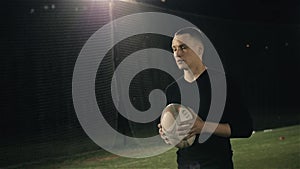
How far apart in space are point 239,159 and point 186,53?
215 inches

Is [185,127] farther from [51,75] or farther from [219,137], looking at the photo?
[51,75]

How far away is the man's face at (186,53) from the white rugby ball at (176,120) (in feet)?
0.88

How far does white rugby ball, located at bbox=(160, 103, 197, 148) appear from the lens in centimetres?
250

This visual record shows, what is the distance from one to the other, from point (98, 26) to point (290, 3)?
13.0 metres

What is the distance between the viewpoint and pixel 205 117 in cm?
254

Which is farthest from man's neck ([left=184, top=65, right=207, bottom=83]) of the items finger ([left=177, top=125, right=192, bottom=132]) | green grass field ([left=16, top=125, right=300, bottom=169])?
green grass field ([left=16, top=125, right=300, bottom=169])

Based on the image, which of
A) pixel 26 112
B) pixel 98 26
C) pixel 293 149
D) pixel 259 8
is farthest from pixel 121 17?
pixel 259 8

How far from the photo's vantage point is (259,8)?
64.7ft

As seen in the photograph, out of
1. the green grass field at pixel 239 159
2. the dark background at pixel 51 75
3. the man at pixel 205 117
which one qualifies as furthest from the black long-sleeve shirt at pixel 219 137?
the dark background at pixel 51 75

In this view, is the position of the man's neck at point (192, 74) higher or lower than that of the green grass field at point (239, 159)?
higher

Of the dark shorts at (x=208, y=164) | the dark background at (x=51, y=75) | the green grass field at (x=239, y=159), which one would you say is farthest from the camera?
the dark background at (x=51, y=75)

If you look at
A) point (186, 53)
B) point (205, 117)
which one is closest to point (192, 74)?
point (186, 53)

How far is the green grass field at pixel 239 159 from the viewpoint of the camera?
23.5 ft

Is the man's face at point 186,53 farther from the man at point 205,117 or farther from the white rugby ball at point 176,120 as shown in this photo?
the white rugby ball at point 176,120
